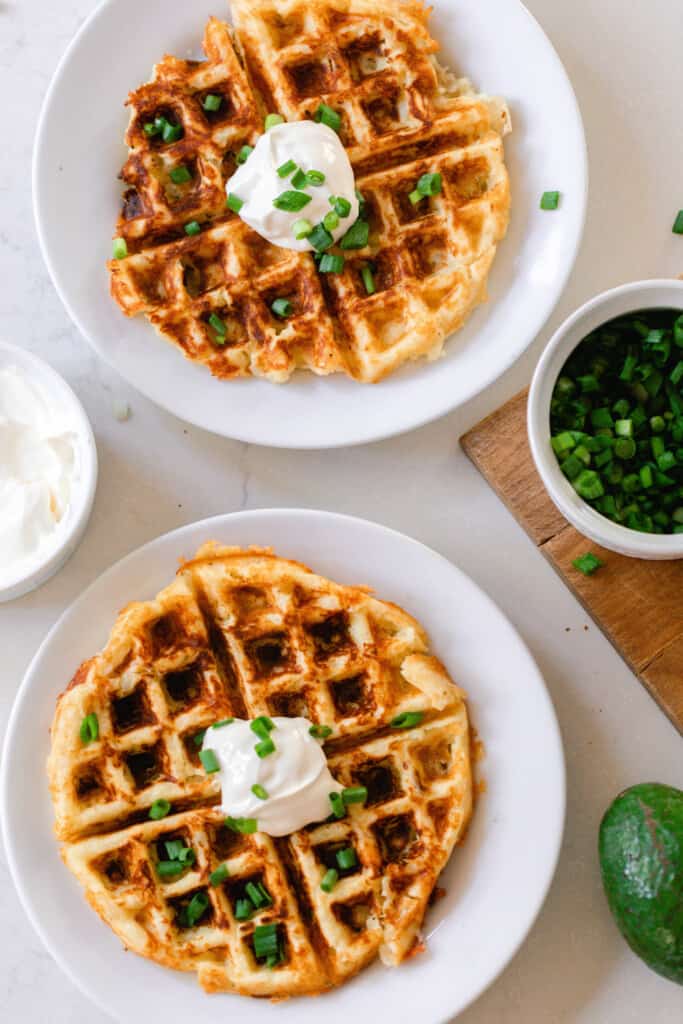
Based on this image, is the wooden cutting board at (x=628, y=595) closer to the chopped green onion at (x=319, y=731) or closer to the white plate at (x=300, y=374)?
the white plate at (x=300, y=374)

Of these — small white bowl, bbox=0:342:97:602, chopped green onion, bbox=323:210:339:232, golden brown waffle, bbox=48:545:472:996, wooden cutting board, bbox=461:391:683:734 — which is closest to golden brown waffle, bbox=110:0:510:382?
chopped green onion, bbox=323:210:339:232

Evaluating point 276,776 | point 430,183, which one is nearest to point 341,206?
point 430,183

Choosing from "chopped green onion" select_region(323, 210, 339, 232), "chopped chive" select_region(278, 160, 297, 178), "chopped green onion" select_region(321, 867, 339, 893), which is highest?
"chopped chive" select_region(278, 160, 297, 178)

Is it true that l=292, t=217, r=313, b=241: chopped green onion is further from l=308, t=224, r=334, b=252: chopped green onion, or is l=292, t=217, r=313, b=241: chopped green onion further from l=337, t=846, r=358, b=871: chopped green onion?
l=337, t=846, r=358, b=871: chopped green onion

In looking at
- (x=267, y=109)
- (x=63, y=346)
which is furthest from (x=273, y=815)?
(x=267, y=109)

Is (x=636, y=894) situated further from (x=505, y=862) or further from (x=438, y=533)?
(x=438, y=533)

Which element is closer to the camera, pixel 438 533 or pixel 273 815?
pixel 273 815
